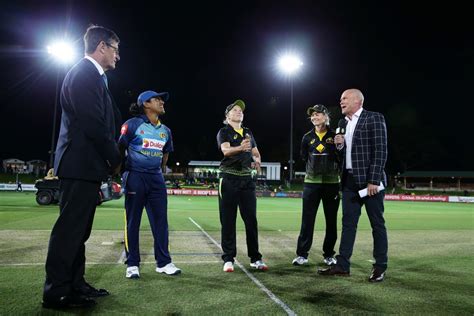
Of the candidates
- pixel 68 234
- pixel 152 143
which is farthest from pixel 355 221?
pixel 68 234

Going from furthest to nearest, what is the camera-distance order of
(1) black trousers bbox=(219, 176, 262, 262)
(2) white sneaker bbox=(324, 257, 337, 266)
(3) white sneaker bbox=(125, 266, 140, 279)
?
(2) white sneaker bbox=(324, 257, 337, 266)
(1) black trousers bbox=(219, 176, 262, 262)
(3) white sneaker bbox=(125, 266, 140, 279)

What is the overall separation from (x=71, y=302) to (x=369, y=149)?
3.61 m

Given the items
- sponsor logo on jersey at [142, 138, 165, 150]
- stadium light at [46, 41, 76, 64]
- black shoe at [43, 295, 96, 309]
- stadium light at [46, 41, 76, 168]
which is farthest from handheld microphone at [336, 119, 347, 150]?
stadium light at [46, 41, 76, 64]

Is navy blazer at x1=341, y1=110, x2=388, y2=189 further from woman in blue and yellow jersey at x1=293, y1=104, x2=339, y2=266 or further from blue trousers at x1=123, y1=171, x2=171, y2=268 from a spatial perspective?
blue trousers at x1=123, y1=171, x2=171, y2=268

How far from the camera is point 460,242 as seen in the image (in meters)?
7.59

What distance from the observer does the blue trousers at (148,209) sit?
458 centimetres

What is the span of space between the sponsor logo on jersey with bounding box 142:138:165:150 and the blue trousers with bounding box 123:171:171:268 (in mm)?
336

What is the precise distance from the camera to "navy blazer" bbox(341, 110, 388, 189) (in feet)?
15.2

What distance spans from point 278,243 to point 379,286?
310 centimetres

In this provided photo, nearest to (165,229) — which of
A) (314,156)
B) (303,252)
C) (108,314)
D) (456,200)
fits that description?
(108,314)

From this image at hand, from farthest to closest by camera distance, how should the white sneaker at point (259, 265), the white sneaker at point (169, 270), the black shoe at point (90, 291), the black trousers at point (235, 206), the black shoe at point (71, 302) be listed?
the black trousers at point (235, 206), the white sneaker at point (259, 265), the white sneaker at point (169, 270), the black shoe at point (90, 291), the black shoe at point (71, 302)

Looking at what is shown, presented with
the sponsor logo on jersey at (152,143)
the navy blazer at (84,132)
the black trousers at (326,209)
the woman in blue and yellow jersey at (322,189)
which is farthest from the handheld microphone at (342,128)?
the navy blazer at (84,132)

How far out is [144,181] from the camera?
463 centimetres

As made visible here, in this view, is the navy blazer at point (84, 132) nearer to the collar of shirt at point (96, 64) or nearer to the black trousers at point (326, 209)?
the collar of shirt at point (96, 64)
